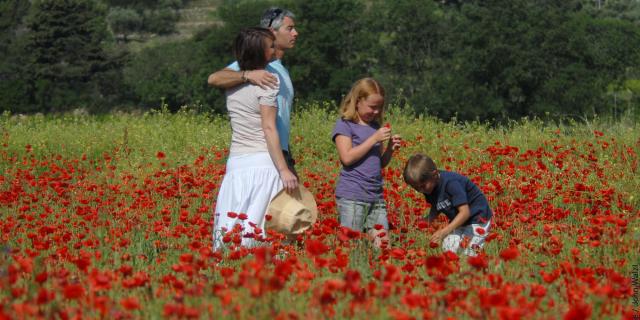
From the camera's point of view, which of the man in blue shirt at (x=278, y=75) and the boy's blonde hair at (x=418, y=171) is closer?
the man in blue shirt at (x=278, y=75)

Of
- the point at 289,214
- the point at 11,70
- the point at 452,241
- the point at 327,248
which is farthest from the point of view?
the point at 11,70

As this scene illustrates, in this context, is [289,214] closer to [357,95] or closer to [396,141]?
[396,141]

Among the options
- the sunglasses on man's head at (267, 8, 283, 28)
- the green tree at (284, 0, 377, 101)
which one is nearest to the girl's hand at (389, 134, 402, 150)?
the sunglasses on man's head at (267, 8, 283, 28)

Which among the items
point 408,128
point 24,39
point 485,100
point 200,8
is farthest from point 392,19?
point 200,8

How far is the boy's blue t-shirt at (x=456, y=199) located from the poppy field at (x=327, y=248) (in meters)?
0.19

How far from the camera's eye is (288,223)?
453cm

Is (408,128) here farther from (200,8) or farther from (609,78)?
(200,8)

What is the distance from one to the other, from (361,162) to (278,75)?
734 millimetres

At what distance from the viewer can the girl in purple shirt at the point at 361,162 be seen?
16.1 feet

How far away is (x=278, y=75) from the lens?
4.71 meters

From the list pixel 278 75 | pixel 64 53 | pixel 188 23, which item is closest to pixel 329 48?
pixel 64 53

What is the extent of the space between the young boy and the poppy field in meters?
0.14

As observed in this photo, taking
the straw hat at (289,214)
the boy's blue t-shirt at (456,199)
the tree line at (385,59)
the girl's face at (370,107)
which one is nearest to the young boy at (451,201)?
the boy's blue t-shirt at (456,199)

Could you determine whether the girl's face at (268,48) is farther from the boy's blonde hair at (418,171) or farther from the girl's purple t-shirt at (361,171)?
the boy's blonde hair at (418,171)
